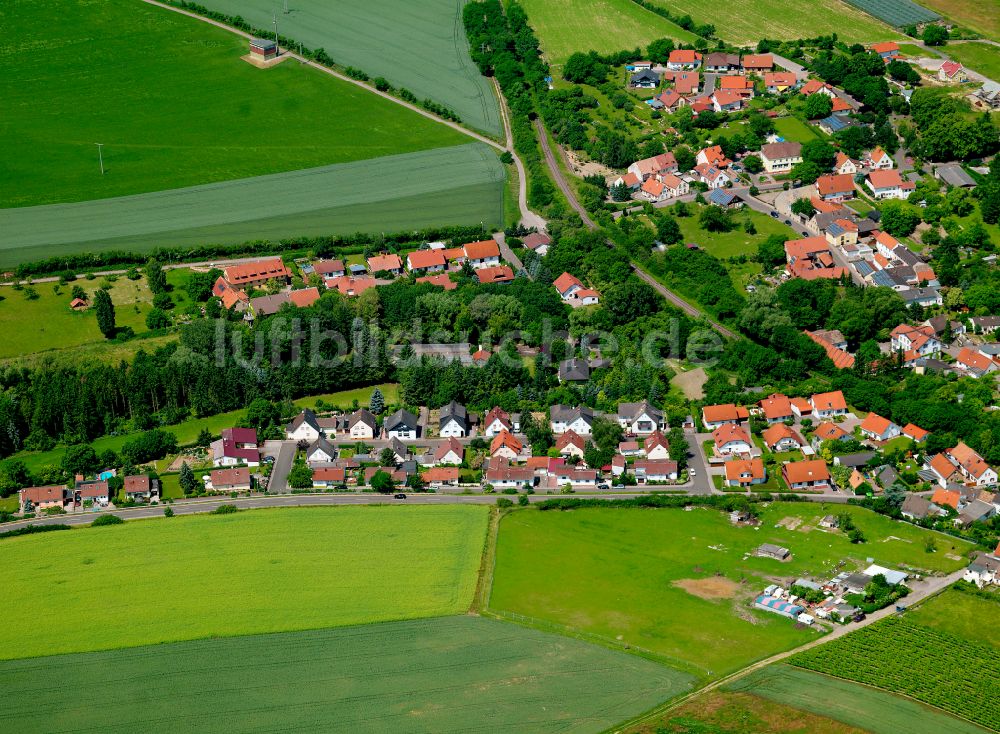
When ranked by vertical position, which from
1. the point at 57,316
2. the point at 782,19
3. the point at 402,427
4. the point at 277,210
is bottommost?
the point at 402,427

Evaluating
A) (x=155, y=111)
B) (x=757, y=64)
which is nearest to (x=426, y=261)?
(x=155, y=111)

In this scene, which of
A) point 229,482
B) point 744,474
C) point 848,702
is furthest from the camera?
point 229,482

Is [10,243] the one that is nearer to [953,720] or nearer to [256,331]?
[256,331]

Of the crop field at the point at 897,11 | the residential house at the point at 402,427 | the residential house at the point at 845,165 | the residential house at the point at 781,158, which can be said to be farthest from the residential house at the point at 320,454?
the crop field at the point at 897,11

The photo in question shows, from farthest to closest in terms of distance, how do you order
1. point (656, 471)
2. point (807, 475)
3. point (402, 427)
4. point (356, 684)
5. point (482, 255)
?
point (482, 255) → point (402, 427) → point (656, 471) → point (807, 475) → point (356, 684)

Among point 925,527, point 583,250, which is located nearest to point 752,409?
point 925,527

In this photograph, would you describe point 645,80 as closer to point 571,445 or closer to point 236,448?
point 571,445

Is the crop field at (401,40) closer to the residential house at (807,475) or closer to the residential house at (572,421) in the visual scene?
the residential house at (572,421)

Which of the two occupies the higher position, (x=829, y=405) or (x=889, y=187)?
(x=889, y=187)
